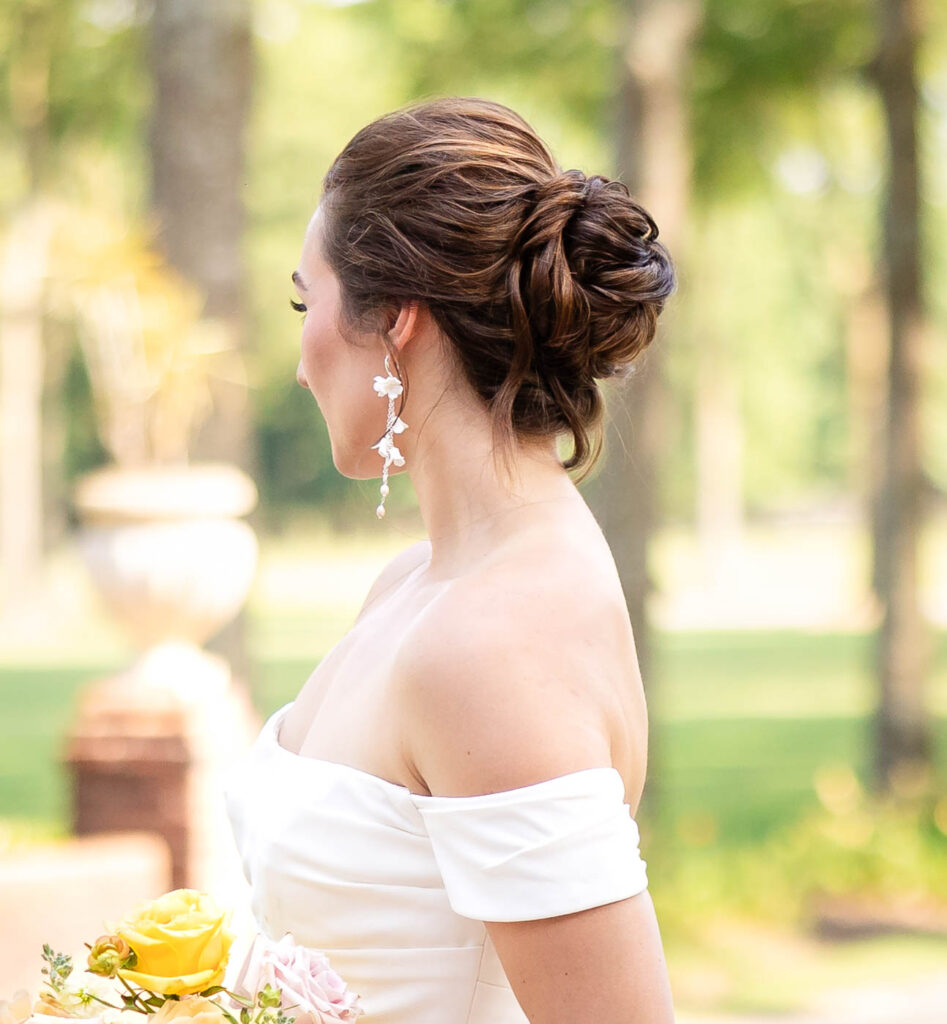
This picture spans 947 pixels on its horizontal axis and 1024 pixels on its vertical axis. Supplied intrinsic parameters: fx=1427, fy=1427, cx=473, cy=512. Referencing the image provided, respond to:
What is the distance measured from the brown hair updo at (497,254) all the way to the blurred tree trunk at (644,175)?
5309mm

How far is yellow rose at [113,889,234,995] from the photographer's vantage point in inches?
53.4

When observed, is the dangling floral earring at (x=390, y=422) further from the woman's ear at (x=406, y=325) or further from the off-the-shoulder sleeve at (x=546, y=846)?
the off-the-shoulder sleeve at (x=546, y=846)

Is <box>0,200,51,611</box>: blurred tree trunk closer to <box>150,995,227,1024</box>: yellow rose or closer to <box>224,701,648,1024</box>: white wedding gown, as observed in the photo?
<box>224,701,648,1024</box>: white wedding gown

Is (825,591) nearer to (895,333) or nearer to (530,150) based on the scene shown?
(895,333)

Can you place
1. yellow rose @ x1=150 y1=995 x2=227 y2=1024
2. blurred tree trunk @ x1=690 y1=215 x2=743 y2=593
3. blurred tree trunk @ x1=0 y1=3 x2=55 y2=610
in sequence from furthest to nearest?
blurred tree trunk @ x1=690 y1=215 x2=743 y2=593 → blurred tree trunk @ x1=0 y1=3 x2=55 y2=610 → yellow rose @ x1=150 y1=995 x2=227 y2=1024

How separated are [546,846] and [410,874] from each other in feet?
0.80

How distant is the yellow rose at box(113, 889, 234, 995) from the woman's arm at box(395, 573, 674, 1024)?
0.27 meters

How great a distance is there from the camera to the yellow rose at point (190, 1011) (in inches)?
50.9

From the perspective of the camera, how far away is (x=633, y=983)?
1341mm

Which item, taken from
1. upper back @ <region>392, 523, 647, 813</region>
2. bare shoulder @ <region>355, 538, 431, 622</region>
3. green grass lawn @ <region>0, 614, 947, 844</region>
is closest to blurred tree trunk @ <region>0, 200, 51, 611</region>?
green grass lawn @ <region>0, 614, 947, 844</region>

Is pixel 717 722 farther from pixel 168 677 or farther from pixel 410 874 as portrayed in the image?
pixel 410 874

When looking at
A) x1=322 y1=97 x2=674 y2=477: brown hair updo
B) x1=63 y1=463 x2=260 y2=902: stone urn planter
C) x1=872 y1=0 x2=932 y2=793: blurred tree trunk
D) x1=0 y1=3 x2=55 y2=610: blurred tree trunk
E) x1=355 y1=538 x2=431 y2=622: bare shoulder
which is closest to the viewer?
x1=322 y1=97 x2=674 y2=477: brown hair updo

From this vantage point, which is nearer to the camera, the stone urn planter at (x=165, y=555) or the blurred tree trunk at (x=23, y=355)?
the stone urn planter at (x=165, y=555)

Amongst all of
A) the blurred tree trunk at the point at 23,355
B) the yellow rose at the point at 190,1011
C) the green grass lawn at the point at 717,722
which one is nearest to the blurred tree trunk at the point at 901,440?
the green grass lawn at the point at 717,722
